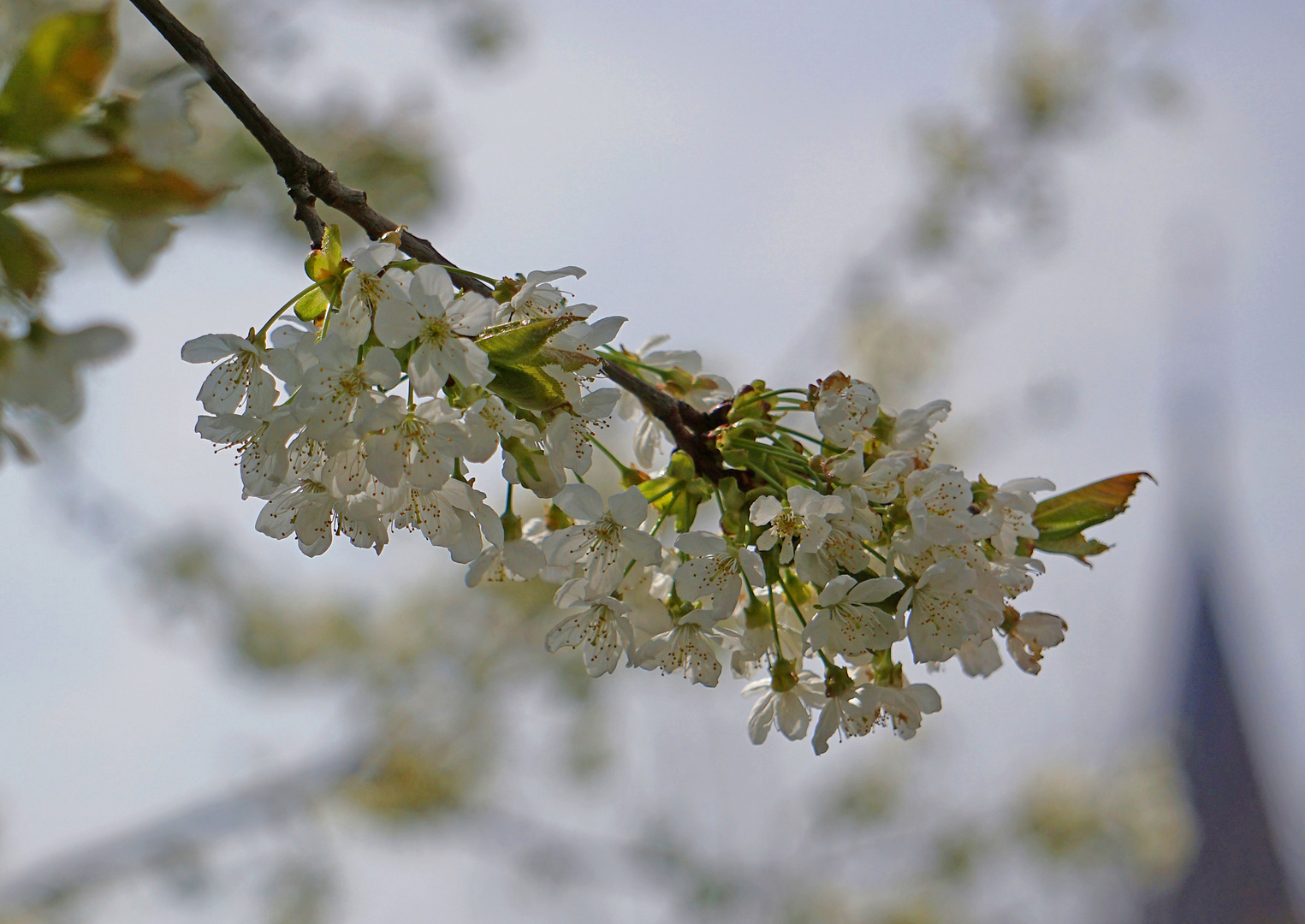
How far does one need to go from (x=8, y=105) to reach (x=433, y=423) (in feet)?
1.04

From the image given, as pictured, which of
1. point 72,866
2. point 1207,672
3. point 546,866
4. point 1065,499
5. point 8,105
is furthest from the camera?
point 1207,672

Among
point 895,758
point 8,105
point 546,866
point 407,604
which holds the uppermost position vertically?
point 407,604

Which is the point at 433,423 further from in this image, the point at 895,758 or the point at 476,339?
the point at 895,758

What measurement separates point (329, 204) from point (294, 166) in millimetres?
39

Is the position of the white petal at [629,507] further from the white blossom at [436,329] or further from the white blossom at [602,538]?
the white blossom at [436,329]

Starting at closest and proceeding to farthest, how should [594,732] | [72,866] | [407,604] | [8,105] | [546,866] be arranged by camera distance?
[8,105], [72,866], [546,866], [407,604], [594,732]

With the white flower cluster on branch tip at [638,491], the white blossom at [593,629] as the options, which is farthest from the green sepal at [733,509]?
the white blossom at [593,629]

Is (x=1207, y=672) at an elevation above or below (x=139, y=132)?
above

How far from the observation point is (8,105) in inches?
18.1

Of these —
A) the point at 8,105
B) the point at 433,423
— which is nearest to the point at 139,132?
the point at 8,105

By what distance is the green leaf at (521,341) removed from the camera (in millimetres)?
673

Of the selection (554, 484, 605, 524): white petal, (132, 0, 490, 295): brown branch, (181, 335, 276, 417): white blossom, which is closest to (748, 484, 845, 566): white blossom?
(554, 484, 605, 524): white petal

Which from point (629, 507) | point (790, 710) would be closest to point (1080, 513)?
point (790, 710)

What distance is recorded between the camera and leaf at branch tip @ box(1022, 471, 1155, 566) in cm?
87
